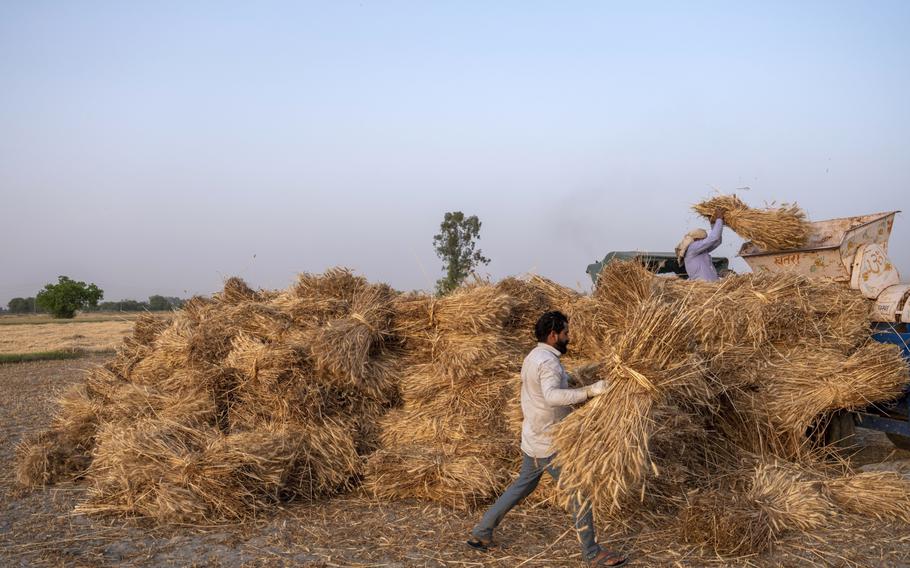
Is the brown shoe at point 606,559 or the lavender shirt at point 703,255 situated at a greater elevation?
the lavender shirt at point 703,255

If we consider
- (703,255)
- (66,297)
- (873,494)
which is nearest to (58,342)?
(703,255)

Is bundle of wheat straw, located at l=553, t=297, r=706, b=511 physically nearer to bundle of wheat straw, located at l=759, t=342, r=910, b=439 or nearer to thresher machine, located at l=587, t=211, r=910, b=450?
bundle of wheat straw, located at l=759, t=342, r=910, b=439

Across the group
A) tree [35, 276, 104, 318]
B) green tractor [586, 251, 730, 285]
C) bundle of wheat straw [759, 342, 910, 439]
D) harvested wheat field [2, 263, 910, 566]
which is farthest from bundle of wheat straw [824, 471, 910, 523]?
tree [35, 276, 104, 318]

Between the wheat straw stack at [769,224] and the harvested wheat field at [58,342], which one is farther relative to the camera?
the harvested wheat field at [58,342]

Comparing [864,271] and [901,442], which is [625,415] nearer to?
[864,271]

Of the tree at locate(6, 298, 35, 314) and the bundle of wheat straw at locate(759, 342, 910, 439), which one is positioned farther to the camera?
the tree at locate(6, 298, 35, 314)

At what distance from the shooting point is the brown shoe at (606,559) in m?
4.52

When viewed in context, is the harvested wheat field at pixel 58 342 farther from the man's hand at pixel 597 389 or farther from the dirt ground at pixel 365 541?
the man's hand at pixel 597 389

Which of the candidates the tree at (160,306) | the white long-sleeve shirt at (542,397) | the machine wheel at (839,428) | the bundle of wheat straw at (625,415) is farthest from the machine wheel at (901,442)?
→ the tree at (160,306)

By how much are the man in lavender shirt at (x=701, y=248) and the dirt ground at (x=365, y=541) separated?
11.7 feet

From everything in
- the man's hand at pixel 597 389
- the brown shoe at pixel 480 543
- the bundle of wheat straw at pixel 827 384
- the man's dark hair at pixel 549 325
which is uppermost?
the man's dark hair at pixel 549 325

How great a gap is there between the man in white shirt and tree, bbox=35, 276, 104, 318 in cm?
6865

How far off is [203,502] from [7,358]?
19798mm

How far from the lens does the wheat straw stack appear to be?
796cm
